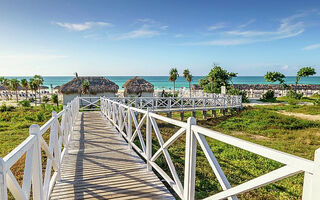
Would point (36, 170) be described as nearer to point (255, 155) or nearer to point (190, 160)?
point (190, 160)

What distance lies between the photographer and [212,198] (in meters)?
1.95

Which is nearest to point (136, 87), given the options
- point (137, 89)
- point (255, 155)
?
point (137, 89)

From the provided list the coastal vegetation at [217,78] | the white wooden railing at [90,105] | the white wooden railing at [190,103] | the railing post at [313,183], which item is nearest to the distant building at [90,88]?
the white wooden railing at [90,105]

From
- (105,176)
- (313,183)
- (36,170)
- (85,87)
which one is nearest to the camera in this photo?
(313,183)

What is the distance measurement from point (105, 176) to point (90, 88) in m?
21.2

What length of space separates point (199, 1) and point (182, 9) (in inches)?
64.7

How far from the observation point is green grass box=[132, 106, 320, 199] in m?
4.82

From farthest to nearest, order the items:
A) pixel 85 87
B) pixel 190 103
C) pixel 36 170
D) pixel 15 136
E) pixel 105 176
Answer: pixel 85 87, pixel 190 103, pixel 15 136, pixel 105 176, pixel 36 170

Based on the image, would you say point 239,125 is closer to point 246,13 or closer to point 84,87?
point 84,87

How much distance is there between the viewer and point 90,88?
2319 centimetres

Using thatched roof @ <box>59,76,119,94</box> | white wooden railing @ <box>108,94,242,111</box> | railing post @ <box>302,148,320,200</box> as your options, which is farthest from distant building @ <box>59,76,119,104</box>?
railing post @ <box>302,148,320,200</box>

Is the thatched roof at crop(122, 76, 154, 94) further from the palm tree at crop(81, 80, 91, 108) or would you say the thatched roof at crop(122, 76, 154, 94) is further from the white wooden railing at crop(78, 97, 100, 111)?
the white wooden railing at crop(78, 97, 100, 111)

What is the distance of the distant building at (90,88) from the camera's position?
23.0 metres

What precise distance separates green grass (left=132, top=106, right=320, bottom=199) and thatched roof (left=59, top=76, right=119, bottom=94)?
1303cm
